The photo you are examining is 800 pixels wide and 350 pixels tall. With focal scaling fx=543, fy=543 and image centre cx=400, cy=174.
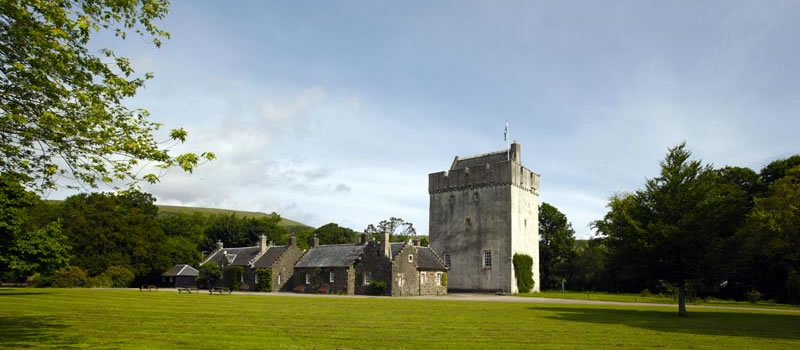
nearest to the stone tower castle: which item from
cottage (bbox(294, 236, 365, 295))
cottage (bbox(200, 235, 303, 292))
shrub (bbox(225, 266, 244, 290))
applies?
cottage (bbox(294, 236, 365, 295))

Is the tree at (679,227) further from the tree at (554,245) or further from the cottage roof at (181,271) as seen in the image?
the cottage roof at (181,271)

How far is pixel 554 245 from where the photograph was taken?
2618 inches

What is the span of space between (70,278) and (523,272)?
41457mm

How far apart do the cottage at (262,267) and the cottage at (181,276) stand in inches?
232

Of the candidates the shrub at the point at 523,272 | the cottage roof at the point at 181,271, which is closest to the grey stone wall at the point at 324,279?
the shrub at the point at 523,272

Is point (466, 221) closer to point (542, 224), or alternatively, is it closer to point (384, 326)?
point (542, 224)

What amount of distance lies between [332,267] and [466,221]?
13.7 metres

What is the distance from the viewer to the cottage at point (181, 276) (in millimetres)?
59219

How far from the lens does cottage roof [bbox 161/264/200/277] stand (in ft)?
195

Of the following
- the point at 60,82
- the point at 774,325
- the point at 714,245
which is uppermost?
the point at 60,82

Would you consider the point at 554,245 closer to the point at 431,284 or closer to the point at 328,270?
the point at 431,284

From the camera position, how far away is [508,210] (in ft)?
162

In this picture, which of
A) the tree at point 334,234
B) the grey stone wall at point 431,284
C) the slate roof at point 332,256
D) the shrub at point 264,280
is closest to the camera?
the grey stone wall at point 431,284

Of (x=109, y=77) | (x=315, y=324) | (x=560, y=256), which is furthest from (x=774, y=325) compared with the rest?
(x=560, y=256)
